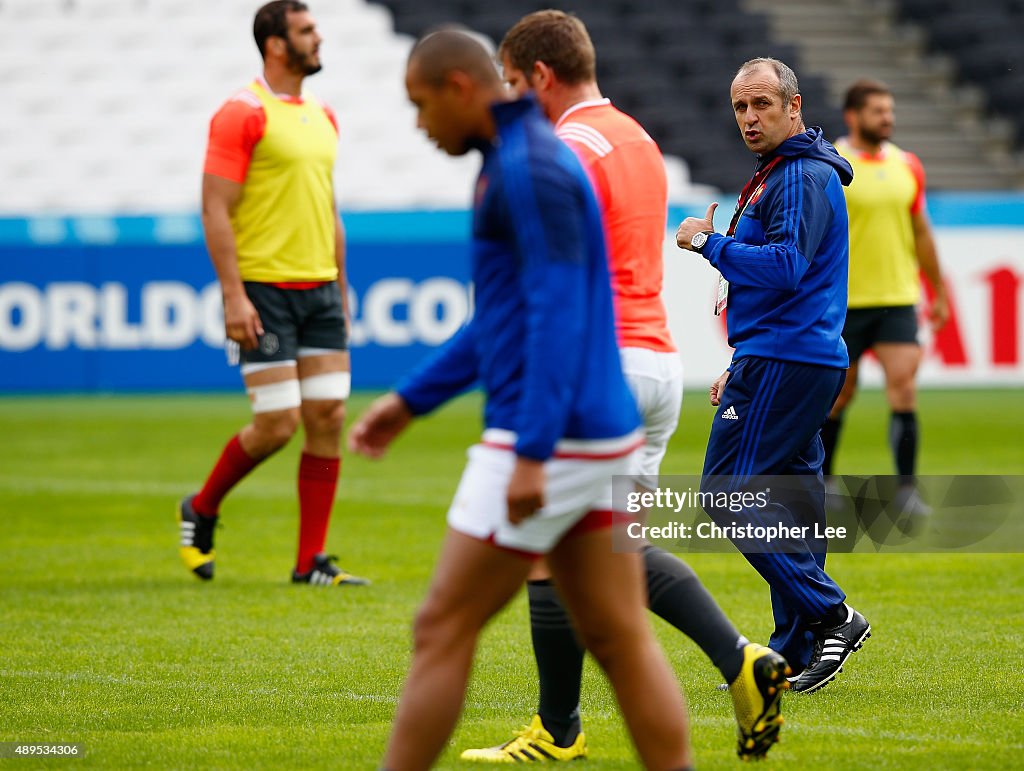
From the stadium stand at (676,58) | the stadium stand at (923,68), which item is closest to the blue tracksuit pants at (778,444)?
the stadium stand at (676,58)

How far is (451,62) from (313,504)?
13.8ft

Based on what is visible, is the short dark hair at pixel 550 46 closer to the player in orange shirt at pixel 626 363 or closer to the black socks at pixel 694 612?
the player in orange shirt at pixel 626 363

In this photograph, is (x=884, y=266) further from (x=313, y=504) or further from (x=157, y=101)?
(x=157, y=101)

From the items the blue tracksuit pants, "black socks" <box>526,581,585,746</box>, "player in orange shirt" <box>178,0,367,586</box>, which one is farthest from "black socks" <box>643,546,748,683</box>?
"player in orange shirt" <box>178,0,367,586</box>

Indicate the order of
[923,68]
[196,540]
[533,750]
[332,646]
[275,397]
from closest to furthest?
1. [533,750]
2. [332,646]
3. [275,397]
4. [196,540]
5. [923,68]

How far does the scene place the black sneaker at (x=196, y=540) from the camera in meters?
7.54

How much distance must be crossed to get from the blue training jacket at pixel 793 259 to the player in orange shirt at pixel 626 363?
0.46m

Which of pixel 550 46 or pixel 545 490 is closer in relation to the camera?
pixel 545 490

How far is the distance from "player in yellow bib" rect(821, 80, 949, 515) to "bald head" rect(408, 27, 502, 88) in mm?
5947

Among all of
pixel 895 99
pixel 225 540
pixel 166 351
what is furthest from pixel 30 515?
pixel 895 99

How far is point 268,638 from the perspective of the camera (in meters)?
6.14

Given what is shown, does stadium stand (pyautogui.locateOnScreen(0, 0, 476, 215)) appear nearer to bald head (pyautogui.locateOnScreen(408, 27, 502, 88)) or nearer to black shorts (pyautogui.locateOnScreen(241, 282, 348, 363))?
black shorts (pyautogui.locateOnScreen(241, 282, 348, 363))

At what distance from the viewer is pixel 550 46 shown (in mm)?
4449

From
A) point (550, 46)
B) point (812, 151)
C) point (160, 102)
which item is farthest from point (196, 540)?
point (160, 102)
